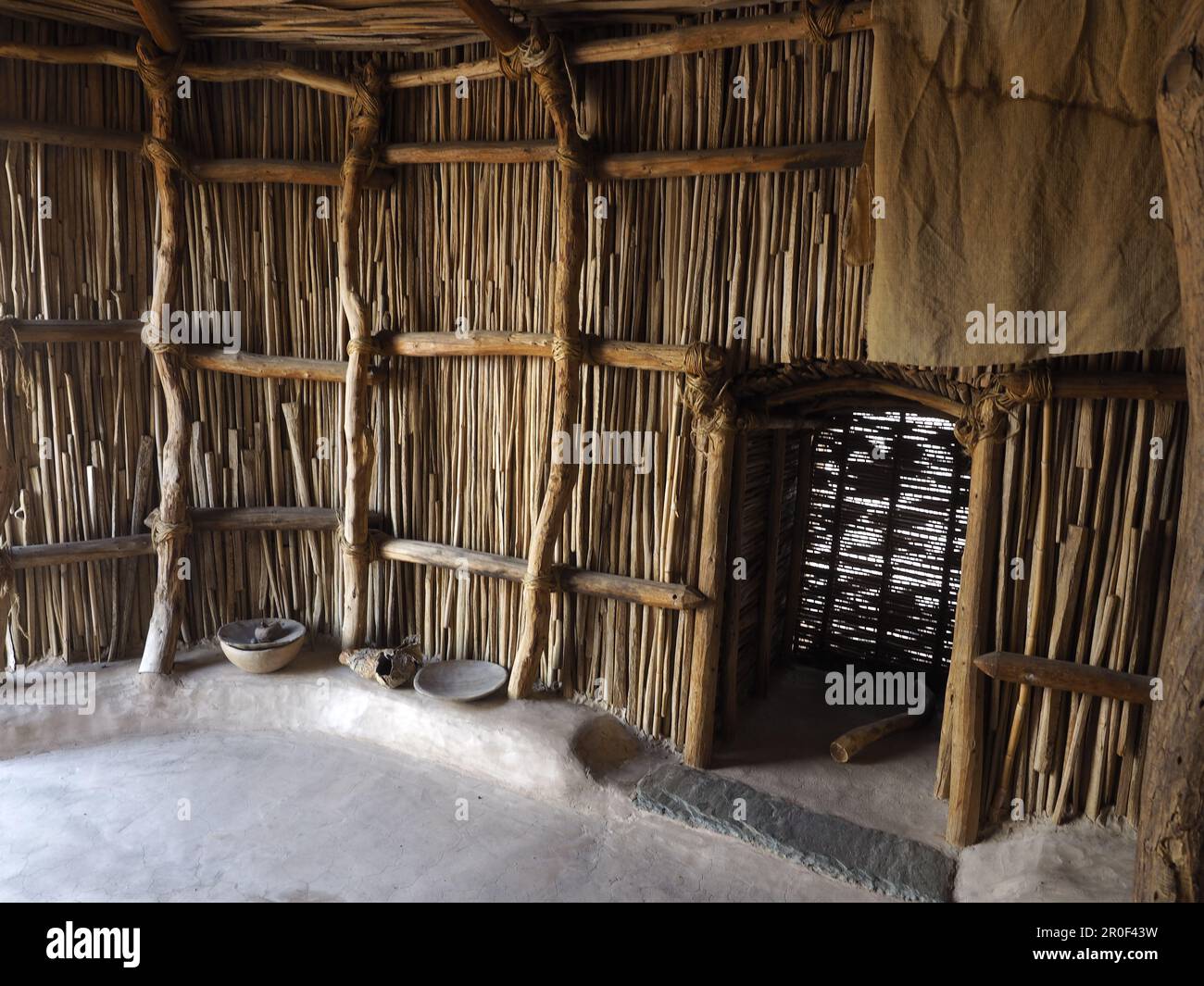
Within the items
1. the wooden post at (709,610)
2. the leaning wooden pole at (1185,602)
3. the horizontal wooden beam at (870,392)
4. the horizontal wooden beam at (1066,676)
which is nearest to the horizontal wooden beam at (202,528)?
the wooden post at (709,610)

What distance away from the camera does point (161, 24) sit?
17.1 feet

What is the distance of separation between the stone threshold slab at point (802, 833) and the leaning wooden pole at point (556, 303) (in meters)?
1.18

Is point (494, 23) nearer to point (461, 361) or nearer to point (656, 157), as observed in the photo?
point (656, 157)

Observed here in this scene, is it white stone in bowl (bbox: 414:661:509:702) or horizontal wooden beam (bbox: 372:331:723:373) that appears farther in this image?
white stone in bowl (bbox: 414:661:509:702)

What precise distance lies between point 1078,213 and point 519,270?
3138mm

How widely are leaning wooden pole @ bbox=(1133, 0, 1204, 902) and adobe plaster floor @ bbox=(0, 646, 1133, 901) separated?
3.20 feet

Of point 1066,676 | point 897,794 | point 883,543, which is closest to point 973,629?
point 1066,676

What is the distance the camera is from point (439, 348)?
5727mm

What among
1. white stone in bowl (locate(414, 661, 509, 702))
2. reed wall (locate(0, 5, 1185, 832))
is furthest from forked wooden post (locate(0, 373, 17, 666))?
white stone in bowl (locate(414, 661, 509, 702))

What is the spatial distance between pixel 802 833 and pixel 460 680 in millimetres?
2297

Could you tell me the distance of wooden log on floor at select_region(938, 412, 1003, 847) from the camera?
4.35 metres

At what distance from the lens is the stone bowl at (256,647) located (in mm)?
5820

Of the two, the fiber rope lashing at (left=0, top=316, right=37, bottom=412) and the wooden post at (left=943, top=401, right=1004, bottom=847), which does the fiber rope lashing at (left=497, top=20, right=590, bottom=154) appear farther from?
the fiber rope lashing at (left=0, top=316, right=37, bottom=412)

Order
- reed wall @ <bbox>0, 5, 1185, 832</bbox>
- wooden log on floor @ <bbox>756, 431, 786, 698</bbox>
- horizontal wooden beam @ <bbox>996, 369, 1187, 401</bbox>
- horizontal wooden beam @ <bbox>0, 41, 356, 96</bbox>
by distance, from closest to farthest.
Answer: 1. horizontal wooden beam @ <bbox>996, 369, 1187, 401</bbox>
2. reed wall @ <bbox>0, 5, 1185, 832</bbox>
3. horizontal wooden beam @ <bbox>0, 41, 356, 96</bbox>
4. wooden log on floor @ <bbox>756, 431, 786, 698</bbox>
